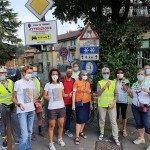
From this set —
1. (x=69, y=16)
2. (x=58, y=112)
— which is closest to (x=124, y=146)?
(x=58, y=112)

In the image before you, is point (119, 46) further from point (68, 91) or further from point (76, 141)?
point (76, 141)

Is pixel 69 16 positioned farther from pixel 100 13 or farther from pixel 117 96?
pixel 117 96

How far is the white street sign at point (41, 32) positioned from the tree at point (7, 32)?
36731 millimetres

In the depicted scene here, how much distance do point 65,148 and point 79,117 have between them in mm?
806

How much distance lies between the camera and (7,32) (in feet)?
148

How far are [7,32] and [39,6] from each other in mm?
40028

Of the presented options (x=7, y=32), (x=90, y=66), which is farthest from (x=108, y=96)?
(x=7, y=32)

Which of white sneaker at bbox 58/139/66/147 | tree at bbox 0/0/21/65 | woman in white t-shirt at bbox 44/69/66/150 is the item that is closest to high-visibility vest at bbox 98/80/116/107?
woman in white t-shirt at bbox 44/69/66/150

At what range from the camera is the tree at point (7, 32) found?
4309 centimetres

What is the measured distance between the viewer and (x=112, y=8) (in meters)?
11.2

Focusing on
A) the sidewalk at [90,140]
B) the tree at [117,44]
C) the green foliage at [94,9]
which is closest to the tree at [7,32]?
the green foliage at [94,9]

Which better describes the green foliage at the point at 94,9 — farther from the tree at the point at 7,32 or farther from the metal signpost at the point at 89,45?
the tree at the point at 7,32

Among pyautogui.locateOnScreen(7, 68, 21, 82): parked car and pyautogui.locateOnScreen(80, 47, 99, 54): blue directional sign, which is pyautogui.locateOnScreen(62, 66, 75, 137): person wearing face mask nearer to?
pyautogui.locateOnScreen(80, 47, 99, 54): blue directional sign

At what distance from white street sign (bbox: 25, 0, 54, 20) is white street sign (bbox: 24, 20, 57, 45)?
0.84ft
